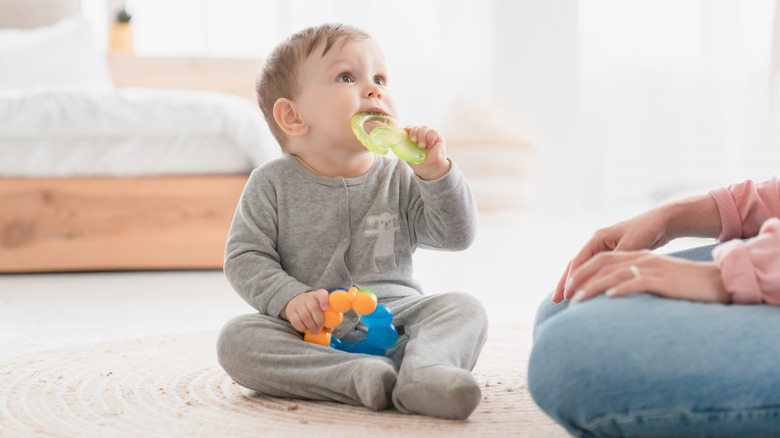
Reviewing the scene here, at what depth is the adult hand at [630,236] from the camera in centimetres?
86

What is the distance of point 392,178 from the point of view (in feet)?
3.62

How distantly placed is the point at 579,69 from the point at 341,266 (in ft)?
10.7

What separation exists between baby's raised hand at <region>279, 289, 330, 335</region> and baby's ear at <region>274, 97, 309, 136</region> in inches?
10.1

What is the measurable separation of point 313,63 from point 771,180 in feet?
1.91

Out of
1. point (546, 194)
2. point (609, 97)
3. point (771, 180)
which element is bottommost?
point (546, 194)

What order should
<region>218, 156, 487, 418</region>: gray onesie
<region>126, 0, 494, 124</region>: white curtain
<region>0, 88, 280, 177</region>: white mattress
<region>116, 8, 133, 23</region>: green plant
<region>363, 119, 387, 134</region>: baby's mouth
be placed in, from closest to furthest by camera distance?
<region>218, 156, 487, 418</region>: gray onesie → <region>363, 119, 387, 134</region>: baby's mouth → <region>0, 88, 280, 177</region>: white mattress → <region>116, 8, 133, 23</region>: green plant → <region>126, 0, 494, 124</region>: white curtain

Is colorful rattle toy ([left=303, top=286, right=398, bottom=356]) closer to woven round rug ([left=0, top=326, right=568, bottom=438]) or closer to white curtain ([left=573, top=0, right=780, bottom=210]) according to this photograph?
woven round rug ([left=0, top=326, right=568, bottom=438])

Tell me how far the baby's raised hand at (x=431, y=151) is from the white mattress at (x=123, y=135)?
125cm

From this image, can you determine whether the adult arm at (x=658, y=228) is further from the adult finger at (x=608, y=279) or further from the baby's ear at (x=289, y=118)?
the baby's ear at (x=289, y=118)

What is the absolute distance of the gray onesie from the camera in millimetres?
897

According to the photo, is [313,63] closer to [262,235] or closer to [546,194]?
[262,235]

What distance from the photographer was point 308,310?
0.93 meters

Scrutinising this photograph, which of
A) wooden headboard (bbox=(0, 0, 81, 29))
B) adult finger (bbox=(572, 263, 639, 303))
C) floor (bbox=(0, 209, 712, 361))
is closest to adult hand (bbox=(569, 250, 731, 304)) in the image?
adult finger (bbox=(572, 263, 639, 303))

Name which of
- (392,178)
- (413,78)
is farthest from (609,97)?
(392,178)
